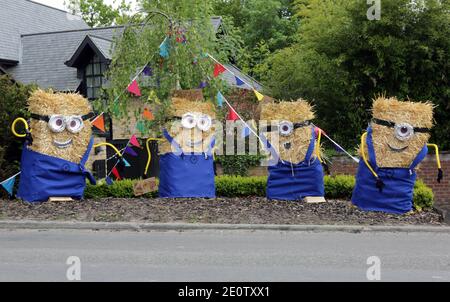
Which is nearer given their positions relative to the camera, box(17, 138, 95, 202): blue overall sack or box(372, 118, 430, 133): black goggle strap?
box(372, 118, 430, 133): black goggle strap

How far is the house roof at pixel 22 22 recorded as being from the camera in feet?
79.8

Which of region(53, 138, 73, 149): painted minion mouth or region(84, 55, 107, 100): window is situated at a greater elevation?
region(84, 55, 107, 100): window

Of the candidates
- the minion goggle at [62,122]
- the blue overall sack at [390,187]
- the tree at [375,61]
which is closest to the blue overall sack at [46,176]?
the minion goggle at [62,122]

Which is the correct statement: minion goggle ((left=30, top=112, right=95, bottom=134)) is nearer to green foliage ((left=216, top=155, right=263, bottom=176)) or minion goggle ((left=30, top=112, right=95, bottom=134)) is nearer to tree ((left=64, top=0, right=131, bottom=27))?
green foliage ((left=216, top=155, right=263, bottom=176))

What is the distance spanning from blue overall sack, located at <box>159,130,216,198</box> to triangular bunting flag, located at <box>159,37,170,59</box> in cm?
176

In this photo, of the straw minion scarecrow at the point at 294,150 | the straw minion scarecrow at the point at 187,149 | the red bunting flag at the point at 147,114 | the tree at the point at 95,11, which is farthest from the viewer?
the tree at the point at 95,11

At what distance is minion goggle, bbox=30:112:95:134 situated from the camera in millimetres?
10906

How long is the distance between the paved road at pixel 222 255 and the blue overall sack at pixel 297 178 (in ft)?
6.49

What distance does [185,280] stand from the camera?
580cm

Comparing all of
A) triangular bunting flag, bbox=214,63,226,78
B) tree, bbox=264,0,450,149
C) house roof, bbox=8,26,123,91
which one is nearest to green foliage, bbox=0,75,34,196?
triangular bunting flag, bbox=214,63,226,78

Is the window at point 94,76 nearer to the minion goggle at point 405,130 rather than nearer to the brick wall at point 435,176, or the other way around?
the brick wall at point 435,176

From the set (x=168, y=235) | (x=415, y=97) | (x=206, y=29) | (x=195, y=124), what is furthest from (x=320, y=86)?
(x=168, y=235)

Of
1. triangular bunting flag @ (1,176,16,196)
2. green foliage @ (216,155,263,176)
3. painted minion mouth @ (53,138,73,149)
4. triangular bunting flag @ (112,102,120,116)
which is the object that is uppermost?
triangular bunting flag @ (112,102,120,116)

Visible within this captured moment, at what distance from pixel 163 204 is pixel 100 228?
1694 millimetres
